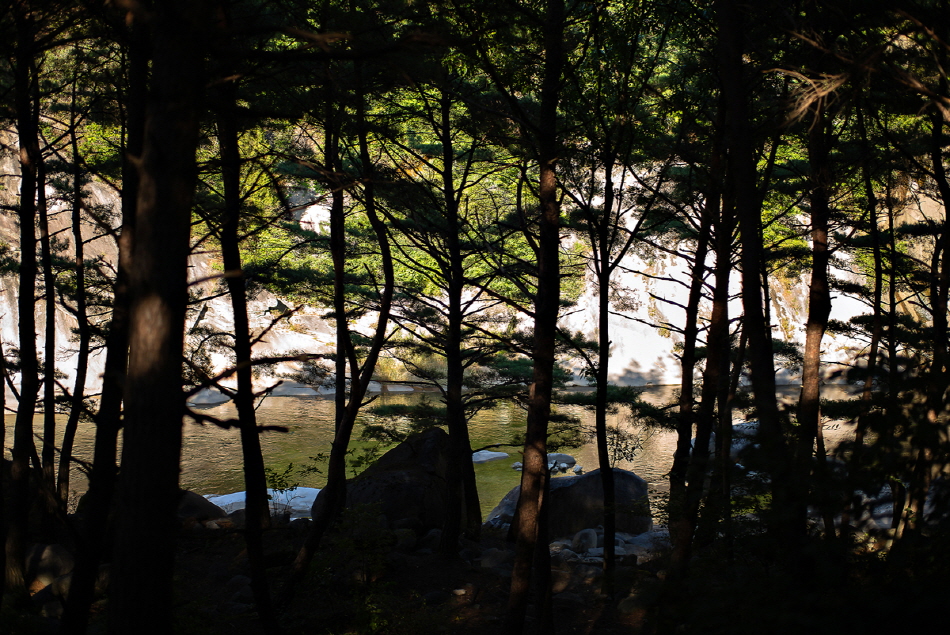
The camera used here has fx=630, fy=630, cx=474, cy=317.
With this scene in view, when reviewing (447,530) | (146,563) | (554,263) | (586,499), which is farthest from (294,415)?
(146,563)

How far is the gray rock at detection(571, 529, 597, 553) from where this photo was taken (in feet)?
34.6

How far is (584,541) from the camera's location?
35.0 feet

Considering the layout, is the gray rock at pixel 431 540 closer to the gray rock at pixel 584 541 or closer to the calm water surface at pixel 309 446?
the gray rock at pixel 584 541

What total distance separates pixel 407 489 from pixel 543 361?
16.5ft

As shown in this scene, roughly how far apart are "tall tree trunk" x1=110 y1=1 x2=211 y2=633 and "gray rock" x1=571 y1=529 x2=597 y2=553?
8.91 metres

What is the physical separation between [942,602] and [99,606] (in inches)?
228

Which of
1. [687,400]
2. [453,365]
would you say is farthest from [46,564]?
[687,400]

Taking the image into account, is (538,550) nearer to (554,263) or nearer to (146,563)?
(554,263)

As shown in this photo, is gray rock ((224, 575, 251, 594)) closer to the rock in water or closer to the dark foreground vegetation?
the dark foreground vegetation

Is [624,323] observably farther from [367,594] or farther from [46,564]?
[46,564]

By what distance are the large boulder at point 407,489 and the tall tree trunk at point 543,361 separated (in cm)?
366

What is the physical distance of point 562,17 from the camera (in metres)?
5.00

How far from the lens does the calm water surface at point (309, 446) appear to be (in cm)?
1590

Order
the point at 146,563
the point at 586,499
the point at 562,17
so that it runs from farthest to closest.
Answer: the point at 586,499 < the point at 562,17 < the point at 146,563
